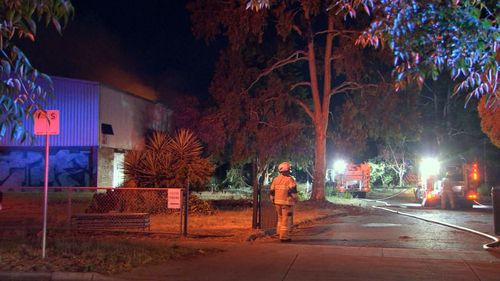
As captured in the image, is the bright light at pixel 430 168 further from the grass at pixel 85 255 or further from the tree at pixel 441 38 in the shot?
the tree at pixel 441 38

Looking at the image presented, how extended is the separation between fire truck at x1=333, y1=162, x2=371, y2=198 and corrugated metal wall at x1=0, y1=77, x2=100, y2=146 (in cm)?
1716

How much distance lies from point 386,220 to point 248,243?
26.1ft

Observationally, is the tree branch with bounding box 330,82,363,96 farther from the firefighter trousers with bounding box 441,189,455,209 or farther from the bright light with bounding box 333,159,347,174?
the bright light with bounding box 333,159,347,174

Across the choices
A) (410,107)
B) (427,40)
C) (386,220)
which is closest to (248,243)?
(427,40)

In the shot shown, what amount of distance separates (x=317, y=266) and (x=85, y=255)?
4.11 m

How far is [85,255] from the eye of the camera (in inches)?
385

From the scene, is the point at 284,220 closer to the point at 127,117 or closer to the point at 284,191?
the point at 284,191

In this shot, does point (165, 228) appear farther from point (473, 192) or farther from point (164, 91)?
point (164, 91)

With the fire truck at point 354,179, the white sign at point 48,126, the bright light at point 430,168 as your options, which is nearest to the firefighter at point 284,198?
the white sign at point 48,126

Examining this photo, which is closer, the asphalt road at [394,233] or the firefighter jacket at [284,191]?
the firefighter jacket at [284,191]

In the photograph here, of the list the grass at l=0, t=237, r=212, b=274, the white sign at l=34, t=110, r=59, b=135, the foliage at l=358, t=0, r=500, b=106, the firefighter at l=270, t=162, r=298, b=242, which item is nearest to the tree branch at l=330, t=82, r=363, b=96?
the firefighter at l=270, t=162, r=298, b=242

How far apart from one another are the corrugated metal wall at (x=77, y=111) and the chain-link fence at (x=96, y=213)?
454 centimetres

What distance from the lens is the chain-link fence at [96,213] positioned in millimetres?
13719

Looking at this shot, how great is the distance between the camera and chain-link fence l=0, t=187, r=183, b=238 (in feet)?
45.0
